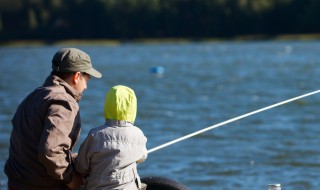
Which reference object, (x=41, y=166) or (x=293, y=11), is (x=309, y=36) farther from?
(x=41, y=166)

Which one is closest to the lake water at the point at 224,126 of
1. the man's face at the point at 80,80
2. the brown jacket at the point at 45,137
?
the man's face at the point at 80,80

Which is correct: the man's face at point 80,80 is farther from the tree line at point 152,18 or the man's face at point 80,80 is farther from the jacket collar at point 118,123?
the tree line at point 152,18

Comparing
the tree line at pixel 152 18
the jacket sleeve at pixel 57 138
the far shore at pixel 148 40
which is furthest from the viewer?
the tree line at pixel 152 18

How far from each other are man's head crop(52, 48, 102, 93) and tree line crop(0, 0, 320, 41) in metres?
93.4

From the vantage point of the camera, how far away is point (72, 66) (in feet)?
17.4

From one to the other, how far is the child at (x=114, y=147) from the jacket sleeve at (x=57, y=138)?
0.14 metres

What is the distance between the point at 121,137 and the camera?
5203mm

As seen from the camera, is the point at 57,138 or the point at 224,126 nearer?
the point at 57,138

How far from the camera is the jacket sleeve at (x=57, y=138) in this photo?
506 centimetres

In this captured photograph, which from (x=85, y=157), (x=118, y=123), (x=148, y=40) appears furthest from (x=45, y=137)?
(x=148, y=40)

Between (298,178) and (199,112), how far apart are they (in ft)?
34.6

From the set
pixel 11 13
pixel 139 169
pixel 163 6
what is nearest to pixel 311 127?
pixel 139 169

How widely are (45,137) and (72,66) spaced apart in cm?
49

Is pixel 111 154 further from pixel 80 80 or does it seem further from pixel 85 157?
pixel 80 80
